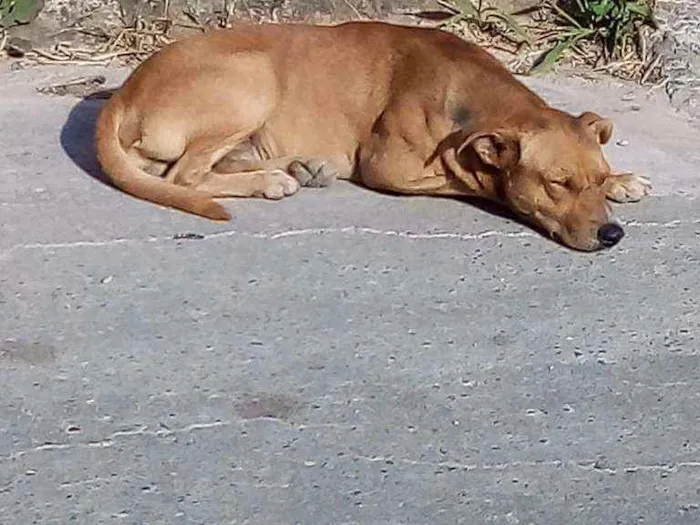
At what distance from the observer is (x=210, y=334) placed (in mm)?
4227

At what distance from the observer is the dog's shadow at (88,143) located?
17.1 ft

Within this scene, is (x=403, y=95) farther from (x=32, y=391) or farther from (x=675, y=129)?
(x=32, y=391)

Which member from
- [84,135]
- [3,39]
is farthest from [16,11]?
[84,135]

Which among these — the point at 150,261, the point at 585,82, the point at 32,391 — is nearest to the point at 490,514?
the point at 32,391

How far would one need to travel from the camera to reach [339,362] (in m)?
4.10

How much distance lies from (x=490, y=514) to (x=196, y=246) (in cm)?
171

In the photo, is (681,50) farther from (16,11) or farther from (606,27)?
(16,11)

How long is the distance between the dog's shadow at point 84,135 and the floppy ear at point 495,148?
131 centimetres

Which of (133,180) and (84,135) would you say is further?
(84,135)

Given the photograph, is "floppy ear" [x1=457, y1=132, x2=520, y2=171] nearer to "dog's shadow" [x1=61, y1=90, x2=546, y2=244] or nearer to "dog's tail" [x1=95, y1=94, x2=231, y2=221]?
"dog's shadow" [x1=61, y1=90, x2=546, y2=244]

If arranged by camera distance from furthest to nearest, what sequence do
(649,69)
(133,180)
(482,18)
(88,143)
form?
(482,18) → (649,69) → (88,143) → (133,180)

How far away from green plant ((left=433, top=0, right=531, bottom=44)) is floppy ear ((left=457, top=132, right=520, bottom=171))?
6.84 ft

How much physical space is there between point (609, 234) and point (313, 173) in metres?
1.19

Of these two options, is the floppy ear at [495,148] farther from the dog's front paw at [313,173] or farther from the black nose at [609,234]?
the dog's front paw at [313,173]
